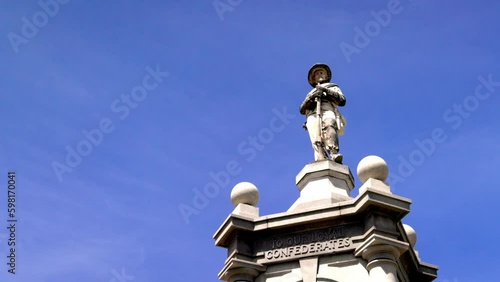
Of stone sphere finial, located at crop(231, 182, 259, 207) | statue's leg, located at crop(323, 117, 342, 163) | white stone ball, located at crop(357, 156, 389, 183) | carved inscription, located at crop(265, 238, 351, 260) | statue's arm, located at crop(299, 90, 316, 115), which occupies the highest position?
statue's arm, located at crop(299, 90, 316, 115)

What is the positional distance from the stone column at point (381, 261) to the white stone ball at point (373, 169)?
152cm

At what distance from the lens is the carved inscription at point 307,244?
14445 mm

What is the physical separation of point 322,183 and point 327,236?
1572mm

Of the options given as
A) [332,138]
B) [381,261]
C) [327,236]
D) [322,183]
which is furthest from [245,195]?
[381,261]

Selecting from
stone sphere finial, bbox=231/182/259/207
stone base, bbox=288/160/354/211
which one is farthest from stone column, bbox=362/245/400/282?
stone sphere finial, bbox=231/182/259/207

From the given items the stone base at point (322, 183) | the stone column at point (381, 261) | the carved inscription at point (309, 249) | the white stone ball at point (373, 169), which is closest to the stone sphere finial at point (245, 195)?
the stone base at point (322, 183)

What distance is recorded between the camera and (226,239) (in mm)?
15211

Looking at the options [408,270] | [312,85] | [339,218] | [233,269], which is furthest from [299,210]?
[312,85]

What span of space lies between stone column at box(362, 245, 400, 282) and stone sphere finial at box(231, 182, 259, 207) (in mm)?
2804

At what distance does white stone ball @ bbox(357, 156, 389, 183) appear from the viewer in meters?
14.6

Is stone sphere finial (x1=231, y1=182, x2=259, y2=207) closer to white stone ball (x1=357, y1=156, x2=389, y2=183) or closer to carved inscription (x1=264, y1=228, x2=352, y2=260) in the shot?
carved inscription (x1=264, y1=228, x2=352, y2=260)

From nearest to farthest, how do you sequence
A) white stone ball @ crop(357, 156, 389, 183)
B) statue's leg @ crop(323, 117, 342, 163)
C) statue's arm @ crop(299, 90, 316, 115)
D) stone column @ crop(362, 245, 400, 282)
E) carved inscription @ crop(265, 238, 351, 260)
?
stone column @ crop(362, 245, 400, 282) → carved inscription @ crop(265, 238, 351, 260) → white stone ball @ crop(357, 156, 389, 183) → statue's leg @ crop(323, 117, 342, 163) → statue's arm @ crop(299, 90, 316, 115)

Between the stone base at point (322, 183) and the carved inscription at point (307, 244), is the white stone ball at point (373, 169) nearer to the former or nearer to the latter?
the stone base at point (322, 183)

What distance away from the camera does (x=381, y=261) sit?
13789 mm
